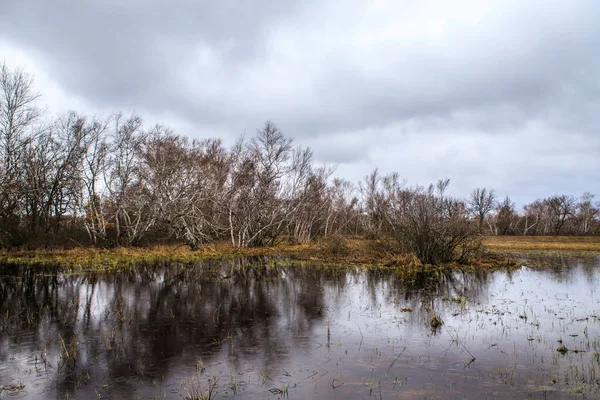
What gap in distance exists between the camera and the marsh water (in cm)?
606

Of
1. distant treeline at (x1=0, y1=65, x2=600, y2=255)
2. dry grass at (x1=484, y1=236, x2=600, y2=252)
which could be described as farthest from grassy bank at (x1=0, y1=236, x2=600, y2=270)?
dry grass at (x1=484, y1=236, x2=600, y2=252)

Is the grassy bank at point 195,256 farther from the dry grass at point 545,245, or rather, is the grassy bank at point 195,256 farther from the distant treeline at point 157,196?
the dry grass at point 545,245

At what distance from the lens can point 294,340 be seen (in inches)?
335

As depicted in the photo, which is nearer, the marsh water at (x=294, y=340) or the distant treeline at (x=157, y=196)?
the marsh water at (x=294, y=340)

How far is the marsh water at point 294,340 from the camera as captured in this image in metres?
6.06

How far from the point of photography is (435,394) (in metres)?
5.82

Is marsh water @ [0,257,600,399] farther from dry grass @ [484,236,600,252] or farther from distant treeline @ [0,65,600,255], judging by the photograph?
dry grass @ [484,236,600,252]

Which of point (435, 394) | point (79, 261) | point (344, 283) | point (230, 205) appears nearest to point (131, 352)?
point (435, 394)

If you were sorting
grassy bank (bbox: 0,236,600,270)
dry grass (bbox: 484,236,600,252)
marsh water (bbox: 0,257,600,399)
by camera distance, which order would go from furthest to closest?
1. dry grass (bbox: 484,236,600,252)
2. grassy bank (bbox: 0,236,600,270)
3. marsh water (bbox: 0,257,600,399)

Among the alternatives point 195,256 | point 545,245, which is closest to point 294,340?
point 195,256

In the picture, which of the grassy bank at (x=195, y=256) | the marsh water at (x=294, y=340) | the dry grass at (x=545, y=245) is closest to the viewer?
the marsh water at (x=294, y=340)

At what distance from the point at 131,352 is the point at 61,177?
27.7m

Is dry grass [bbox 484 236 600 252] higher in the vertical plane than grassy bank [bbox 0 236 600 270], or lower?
lower

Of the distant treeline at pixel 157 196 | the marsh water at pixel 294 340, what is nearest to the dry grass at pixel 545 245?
the distant treeline at pixel 157 196
